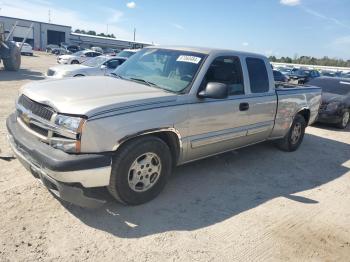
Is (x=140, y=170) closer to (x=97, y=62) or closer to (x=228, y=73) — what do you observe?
(x=228, y=73)

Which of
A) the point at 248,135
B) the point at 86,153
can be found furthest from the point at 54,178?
the point at 248,135

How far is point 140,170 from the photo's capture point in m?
4.03

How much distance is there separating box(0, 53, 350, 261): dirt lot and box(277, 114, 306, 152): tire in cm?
137

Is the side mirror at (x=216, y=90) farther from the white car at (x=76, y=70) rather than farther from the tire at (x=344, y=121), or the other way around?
the white car at (x=76, y=70)

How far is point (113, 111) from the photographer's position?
142 inches

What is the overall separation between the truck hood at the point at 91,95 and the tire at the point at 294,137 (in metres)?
3.60

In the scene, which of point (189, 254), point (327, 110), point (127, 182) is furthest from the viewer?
point (327, 110)

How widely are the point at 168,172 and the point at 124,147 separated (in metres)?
0.81

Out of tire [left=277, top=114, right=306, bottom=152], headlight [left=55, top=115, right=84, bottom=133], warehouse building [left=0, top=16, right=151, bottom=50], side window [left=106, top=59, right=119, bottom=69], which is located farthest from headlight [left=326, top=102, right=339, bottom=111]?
warehouse building [left=0, top=16, right=151, bottom=50]

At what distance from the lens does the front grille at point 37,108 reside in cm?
366

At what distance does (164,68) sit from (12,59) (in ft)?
61.1

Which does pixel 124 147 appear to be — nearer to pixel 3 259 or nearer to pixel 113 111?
pixel 113 111

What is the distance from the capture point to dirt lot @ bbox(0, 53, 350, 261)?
3318 millimetres

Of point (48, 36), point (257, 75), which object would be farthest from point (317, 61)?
point (257, 75)
